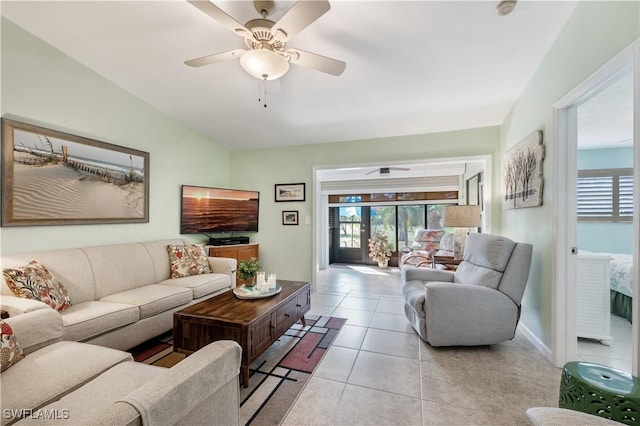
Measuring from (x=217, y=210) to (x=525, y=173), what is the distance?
Result: 412 cm

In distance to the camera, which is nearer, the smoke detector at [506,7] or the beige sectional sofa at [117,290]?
the smoke detector at [506,7]

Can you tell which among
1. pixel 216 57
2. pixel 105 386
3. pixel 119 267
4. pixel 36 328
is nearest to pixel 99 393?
pixel 105 386

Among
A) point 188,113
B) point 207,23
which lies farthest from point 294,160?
point 207,23

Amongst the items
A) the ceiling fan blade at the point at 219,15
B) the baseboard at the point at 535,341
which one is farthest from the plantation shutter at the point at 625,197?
the ceiling fan blade at the point at 219,15

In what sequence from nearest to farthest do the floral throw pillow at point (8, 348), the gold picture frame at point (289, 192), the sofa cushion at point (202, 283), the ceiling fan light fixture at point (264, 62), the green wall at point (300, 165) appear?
1. the floral throw pillow at point (8, 348)
2. the ceiling fan light fixture at point (264, 62)
3. the sofa cushion at point (202, 283)
4. the green wall at point (300, 165)
5. the gold picture frame at point (289, 192)

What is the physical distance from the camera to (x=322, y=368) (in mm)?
2107

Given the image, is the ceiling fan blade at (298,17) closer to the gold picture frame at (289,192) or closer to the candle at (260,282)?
the candle at (260,282)

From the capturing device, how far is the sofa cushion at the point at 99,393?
1.03m

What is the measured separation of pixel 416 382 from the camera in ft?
6.31

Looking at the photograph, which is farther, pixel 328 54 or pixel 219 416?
pixel 328 54

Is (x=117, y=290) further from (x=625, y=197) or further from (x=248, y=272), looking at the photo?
(x=625, y=197)

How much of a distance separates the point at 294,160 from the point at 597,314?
4152 mm

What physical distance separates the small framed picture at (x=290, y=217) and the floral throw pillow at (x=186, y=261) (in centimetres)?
147

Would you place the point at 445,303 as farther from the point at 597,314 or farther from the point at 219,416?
the point at 219,416
